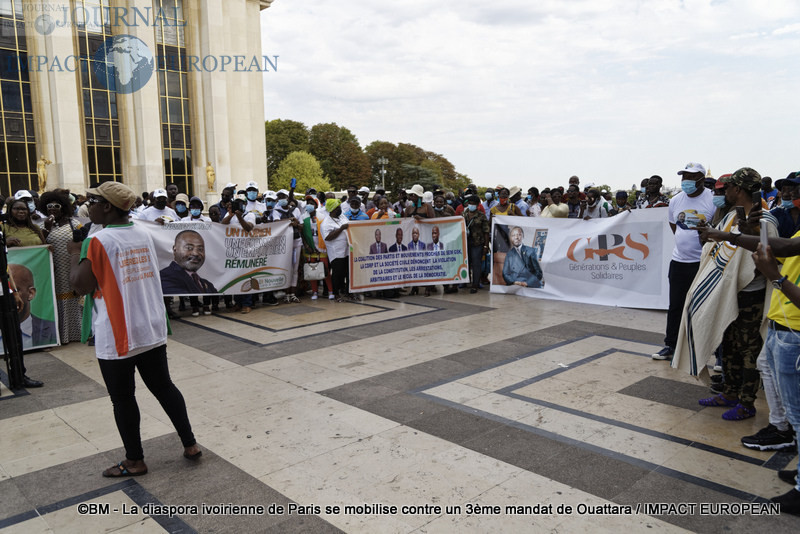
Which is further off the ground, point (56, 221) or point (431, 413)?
point (56, 221)

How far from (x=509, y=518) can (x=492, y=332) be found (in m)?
4.68

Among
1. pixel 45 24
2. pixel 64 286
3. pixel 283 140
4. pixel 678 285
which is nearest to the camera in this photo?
pixel 678 285

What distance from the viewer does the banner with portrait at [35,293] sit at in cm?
724

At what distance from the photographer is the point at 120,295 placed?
3719 mm

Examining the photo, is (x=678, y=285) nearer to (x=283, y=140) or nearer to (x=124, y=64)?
(x=124, y=64)

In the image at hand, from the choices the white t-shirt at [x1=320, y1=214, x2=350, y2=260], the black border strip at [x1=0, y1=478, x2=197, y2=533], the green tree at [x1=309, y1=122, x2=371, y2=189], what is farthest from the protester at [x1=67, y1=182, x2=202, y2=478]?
the green tree at [x1=309, y1=122, x2=371, y2=189]

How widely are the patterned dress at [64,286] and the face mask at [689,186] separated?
785 centimetres

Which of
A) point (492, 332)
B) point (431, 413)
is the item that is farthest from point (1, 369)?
point (492, 332)

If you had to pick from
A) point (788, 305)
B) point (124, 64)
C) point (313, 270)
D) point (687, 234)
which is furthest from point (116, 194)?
point (124, 64)

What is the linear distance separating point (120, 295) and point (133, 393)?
2.39 ft

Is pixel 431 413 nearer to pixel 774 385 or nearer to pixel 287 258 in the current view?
pixel 774 385

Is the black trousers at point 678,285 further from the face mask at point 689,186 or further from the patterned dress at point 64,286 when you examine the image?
the patterned dress at point 64,286

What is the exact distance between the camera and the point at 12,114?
30641mm

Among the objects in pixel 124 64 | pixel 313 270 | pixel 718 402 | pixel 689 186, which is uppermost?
pixel 124 64
